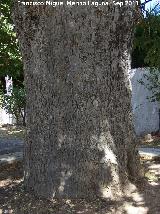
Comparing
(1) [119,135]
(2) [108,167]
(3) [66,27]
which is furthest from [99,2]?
(2) [108,167]

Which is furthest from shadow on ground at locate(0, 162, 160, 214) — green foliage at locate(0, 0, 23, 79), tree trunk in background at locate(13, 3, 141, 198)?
green foliage at locate(0, 0, 23, 79)

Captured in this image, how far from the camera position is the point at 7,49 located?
964cm

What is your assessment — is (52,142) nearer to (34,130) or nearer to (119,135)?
(34,130)

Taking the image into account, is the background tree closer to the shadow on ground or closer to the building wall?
the shadow on ground

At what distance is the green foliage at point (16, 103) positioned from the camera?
1944 centimetres

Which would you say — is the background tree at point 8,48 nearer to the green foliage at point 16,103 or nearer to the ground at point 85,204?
the ground at point 85,204

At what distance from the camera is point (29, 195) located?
18.5 feet

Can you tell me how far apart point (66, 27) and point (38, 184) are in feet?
6.25

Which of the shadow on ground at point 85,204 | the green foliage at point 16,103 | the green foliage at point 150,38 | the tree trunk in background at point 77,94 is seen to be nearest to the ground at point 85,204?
the shadow on ground at point 85,204

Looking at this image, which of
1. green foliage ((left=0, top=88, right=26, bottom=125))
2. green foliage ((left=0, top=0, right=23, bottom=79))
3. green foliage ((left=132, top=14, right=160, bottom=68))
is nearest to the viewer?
green foliage ((left=132, top=14, right=160, bottom=68))

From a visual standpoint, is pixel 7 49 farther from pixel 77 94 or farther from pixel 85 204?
pixel 85 204

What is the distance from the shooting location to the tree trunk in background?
521 cm

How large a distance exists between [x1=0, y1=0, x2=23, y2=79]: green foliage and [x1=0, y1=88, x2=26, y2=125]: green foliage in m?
8.76

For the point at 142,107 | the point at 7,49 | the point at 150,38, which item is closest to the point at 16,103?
the point at 142,107
